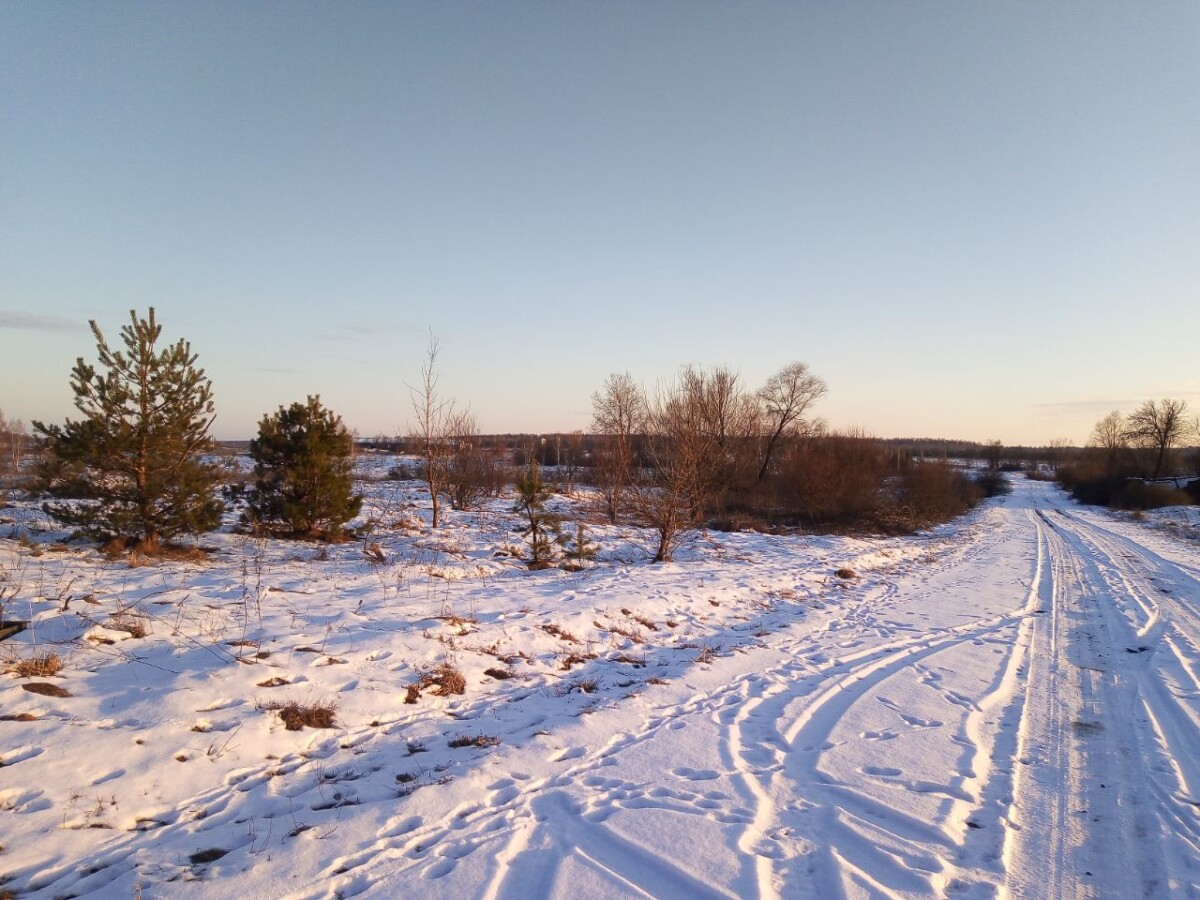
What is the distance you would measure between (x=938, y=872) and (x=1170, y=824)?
1.89m

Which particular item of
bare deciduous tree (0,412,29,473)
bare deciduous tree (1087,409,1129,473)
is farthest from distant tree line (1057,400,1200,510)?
bare deciduous tree (0,412,29,473)

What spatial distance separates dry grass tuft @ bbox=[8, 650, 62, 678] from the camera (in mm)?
5012

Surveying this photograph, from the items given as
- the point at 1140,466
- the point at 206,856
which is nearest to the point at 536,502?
the point at 206,856

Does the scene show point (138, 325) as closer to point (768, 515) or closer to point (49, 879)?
point (49, 879)

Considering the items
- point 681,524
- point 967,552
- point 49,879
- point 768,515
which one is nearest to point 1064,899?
point 49,879

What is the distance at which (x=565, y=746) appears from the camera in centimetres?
512

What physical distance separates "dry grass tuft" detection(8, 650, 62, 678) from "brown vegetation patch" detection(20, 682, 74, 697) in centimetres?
17

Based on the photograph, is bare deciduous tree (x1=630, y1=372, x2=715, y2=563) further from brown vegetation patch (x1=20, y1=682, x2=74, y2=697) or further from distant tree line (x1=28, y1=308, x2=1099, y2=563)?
brown vegetation patch (x1=20, y1=682, x2=74, y2=697)

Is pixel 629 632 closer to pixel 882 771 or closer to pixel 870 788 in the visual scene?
pixel 882 771

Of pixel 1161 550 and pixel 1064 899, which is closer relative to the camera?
pixel 1064 899

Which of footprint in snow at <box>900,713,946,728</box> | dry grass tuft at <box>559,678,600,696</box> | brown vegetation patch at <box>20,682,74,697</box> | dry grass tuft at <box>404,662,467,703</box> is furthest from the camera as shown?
dry grass tuft at <box>559,678,600,696</box>

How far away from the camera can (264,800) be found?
412 centimetres

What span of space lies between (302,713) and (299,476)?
9.43 meters

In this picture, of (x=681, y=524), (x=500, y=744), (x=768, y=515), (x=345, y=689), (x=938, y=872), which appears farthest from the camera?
(x=768, y=515)
